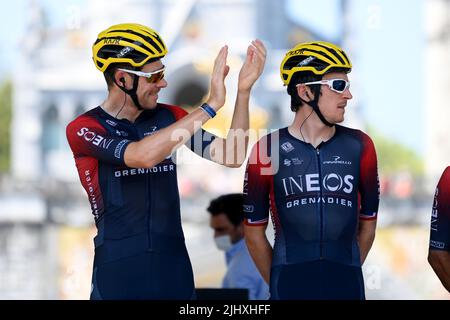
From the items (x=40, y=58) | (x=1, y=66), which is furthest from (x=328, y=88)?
(x=1, y=66)

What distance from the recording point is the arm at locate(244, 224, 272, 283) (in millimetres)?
4742

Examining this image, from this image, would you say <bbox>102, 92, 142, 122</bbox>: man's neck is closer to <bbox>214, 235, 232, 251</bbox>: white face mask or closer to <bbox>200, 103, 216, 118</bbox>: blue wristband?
<bbox>200, 103, 216, 118</bbox>: blue wristband

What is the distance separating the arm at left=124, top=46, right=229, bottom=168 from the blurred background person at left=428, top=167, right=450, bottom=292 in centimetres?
115

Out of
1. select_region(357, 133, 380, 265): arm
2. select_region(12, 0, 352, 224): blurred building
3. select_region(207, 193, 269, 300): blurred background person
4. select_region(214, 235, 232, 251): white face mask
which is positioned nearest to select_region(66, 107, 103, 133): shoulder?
select_region(357, 133, 380, 265): arm

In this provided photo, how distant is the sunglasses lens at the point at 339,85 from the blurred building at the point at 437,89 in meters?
33.2

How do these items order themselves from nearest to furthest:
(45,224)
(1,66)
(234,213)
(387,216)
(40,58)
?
→ (234,213) < (45,224) < (387,216) < (40,58) < (1,66)

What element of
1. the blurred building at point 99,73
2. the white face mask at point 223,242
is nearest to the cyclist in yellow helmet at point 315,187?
the white face mask at point 223,242

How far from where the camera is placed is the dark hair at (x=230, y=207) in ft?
24.1

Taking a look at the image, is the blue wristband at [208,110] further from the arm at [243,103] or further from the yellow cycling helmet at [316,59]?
the yellow cycling helmet at [316,59]

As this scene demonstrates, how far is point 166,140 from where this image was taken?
4188mm
